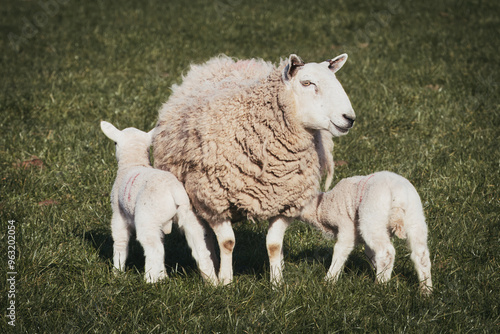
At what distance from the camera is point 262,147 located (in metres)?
3.83

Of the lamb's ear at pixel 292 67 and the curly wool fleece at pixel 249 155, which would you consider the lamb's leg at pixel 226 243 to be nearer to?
the curly wool fleece at pixel 249 155

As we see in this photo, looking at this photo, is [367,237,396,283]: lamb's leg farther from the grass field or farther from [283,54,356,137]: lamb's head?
[283,54,356,137]: lamb's head

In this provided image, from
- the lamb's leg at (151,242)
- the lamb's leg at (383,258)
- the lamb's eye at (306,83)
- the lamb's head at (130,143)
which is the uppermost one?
the lamb's eye at (306,83)

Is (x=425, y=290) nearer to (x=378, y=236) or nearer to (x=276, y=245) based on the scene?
(x=378, y=236)

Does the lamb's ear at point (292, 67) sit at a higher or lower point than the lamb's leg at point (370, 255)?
higher

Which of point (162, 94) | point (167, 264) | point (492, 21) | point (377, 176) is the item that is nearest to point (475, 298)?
point (377, 176)

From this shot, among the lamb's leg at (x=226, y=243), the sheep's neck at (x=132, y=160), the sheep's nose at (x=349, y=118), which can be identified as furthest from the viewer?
the sheep's neck at (x=132, y=160)

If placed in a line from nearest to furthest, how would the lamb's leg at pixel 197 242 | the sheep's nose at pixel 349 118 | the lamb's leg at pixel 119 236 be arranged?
the sheep's nose at pixel 349 118
the lamb's leg at pixel 197 242
the lamb's leg at pixel 119 236

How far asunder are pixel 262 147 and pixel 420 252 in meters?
1.24

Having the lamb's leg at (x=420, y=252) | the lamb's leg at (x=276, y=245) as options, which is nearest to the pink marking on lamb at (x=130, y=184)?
the lamb's leg at (x=276, y=245)

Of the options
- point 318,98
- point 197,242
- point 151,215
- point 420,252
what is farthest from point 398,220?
point 151,215

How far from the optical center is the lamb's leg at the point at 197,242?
152 inches

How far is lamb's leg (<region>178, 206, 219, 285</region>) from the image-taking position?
387 cm

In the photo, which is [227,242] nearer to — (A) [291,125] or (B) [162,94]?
(A) [291,125]
